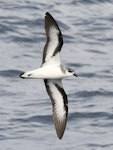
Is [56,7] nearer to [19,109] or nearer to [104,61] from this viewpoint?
[104,61]

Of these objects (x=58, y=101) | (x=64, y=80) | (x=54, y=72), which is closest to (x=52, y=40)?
(x=54, y=72)

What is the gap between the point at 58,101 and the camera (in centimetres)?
1475

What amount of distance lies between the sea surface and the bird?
118 centimetres

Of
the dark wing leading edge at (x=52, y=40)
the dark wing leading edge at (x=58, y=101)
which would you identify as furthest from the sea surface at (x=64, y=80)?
the dark wing leading edge at (x=52, y=40)

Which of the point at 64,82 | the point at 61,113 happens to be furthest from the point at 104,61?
the point at 61,113

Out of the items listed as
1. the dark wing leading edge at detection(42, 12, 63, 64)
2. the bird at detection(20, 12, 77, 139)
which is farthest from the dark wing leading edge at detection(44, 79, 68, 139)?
the dark wing leading edge at detection(42, 12, 63, 64)

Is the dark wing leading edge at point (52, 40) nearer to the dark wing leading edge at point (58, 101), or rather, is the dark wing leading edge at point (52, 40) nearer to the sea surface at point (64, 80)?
the dark wing leading edge at point (58, 101)

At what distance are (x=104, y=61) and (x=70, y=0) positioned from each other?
441cm

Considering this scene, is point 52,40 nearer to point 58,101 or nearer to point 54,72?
point 54,72

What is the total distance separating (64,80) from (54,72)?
521cm

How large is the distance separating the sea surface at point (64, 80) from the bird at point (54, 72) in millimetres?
1178

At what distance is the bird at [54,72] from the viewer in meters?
13.7

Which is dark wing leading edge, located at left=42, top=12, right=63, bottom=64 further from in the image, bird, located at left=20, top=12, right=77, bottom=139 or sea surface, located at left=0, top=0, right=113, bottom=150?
sea surface, located at left=0, top=0, right=113, bottom=150

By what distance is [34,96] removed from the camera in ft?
58.9
